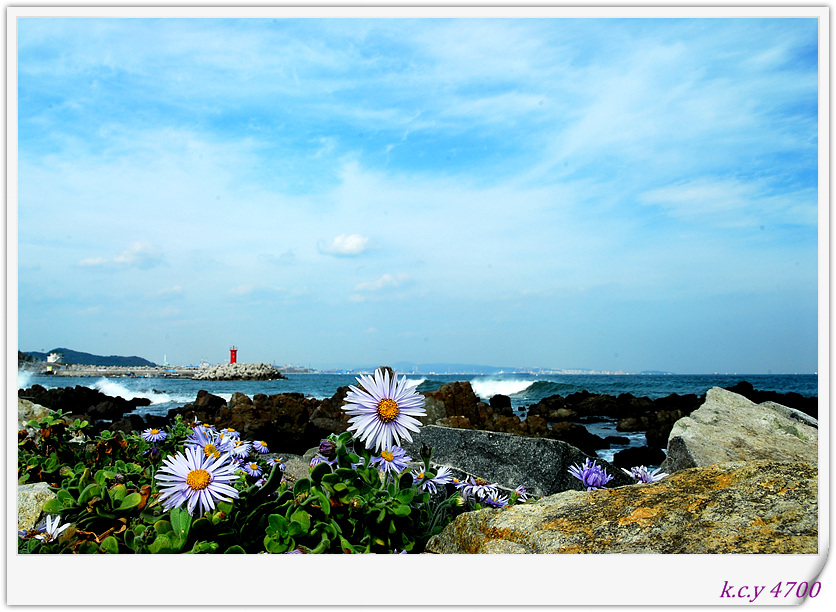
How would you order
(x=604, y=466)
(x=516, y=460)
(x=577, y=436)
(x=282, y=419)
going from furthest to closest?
(x=577, y=436) < (x=282, y=419) < (x=516, y=460) < (x=604, y=466)

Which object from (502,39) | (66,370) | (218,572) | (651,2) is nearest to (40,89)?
(66,370)

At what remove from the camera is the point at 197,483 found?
1534mm

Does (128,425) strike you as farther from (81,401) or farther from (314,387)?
(314,387)

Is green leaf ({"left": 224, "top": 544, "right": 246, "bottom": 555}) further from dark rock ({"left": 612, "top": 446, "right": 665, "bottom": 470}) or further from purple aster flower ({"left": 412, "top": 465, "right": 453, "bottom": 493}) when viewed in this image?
dark rock ({"left": 612, "top": 446, "right": 665, "bottom": 470})

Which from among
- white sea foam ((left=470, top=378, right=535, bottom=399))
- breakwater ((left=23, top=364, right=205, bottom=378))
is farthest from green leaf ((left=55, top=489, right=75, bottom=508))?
white sea foam ((left=470, top=378, right=535, bottom=399))

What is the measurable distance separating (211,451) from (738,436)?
306 centimetres

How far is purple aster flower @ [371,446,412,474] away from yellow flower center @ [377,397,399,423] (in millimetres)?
117

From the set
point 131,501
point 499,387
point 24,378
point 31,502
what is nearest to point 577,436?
point 499,387

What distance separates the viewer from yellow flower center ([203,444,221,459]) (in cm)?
172

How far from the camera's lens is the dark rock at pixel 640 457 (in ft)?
15.5

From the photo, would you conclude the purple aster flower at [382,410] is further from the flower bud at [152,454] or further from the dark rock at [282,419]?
the dark rock at [282,419]

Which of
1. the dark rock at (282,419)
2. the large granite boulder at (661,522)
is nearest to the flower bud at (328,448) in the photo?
the large granite boulder at (661,522)

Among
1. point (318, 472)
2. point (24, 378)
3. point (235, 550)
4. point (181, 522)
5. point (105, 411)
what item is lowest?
point (105, 411)

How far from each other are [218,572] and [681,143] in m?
2.99
